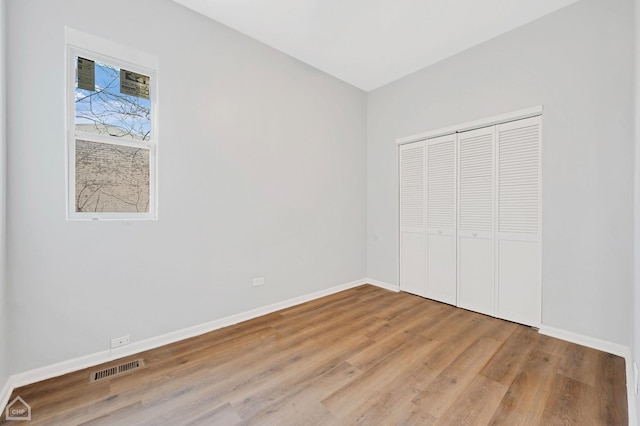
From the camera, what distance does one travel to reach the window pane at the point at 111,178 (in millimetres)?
2207

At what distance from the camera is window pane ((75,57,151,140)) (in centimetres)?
222

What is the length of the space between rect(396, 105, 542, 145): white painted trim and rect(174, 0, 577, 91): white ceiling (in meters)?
0.94

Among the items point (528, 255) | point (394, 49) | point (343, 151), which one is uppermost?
point (394, 49)

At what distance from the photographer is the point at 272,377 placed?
204 centimetres

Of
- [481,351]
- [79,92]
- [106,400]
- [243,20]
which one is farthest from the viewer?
[243,20]

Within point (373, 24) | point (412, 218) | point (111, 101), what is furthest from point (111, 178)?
point (412, 218)

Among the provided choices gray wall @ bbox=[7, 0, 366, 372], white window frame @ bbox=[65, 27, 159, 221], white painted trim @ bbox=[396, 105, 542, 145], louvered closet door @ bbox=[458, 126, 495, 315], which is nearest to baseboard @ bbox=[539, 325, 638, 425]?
louvered closet door @ bbox=[458, 126, 495, 315]

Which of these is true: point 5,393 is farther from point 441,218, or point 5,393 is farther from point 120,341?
point 441,218

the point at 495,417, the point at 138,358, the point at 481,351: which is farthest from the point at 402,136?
the point at 138,358

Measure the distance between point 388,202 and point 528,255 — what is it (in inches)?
75.3

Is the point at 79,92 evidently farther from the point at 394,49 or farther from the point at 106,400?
the point at 394,49

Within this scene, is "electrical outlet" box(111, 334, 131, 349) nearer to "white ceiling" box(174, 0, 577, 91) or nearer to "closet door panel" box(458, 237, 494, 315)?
"white ceiling" box(174, 0, 577, 91)

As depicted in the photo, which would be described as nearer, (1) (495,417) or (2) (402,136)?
(1) (495,417)

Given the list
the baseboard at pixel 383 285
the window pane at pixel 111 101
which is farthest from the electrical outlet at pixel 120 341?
the baseboard at pixel 383 285
